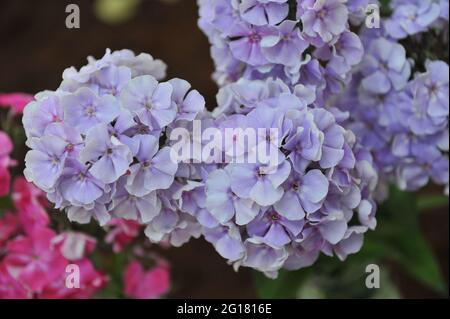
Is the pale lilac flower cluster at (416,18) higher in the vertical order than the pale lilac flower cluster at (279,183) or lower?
higher

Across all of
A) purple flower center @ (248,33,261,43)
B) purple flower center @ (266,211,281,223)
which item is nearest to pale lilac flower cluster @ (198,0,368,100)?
purple flower center @ (248,33,261,43)

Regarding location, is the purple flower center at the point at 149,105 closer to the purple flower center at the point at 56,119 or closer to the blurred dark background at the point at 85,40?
the purple flower center at the point at 56,119

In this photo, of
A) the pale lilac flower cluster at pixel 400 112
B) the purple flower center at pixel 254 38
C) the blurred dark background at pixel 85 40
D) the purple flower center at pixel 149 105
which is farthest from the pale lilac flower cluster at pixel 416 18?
the blurred dark background at pixel 85 40

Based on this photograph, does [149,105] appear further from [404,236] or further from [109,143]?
[404,236]

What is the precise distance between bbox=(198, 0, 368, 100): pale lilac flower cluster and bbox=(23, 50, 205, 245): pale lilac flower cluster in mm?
69

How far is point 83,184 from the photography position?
521 millimetres

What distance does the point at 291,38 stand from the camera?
0.58 meters

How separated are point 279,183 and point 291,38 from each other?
13 cm

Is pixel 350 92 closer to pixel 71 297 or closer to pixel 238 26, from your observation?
pixel 238 26

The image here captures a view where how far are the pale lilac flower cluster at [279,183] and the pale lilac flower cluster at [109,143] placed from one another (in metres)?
0.03

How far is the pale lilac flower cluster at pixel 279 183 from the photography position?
52cm

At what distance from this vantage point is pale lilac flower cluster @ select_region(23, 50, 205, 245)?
0.51 meters

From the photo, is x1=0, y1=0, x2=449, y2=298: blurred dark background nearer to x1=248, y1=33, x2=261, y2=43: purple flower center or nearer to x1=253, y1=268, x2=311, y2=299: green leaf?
x1=253, y1=268, x2=311, y2=299: green leaf

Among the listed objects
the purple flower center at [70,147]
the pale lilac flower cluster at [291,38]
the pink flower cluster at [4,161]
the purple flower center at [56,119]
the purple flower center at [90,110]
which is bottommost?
the purple flower center at [70,147]
